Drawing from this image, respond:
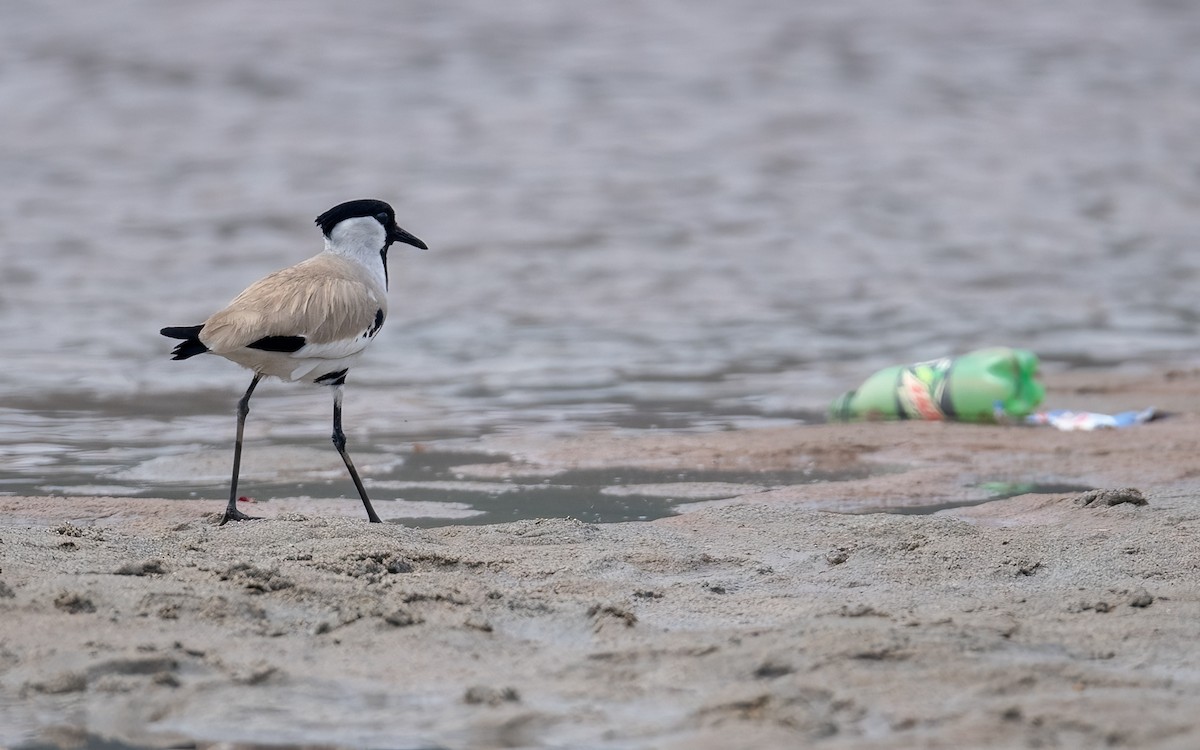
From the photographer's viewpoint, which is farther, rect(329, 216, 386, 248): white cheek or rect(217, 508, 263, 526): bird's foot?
rect(329, 216, 386, 248): white cheek

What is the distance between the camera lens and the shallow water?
39.5ft

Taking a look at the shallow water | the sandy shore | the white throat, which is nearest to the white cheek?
the white throat

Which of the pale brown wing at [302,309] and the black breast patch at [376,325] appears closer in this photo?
the pale brown wing at [302,309]

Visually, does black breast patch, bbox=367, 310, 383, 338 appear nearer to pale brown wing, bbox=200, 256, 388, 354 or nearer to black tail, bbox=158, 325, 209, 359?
pale brown wing, bbox=200, 256, 388, 354

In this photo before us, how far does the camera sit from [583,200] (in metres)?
22.9

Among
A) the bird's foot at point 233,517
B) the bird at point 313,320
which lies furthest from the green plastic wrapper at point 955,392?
the bird's foot at point 233,517

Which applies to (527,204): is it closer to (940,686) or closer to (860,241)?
(860,241)

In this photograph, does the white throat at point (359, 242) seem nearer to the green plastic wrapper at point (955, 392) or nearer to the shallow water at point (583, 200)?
the shallow water at point (583, 200)

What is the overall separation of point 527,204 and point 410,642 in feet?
61.2

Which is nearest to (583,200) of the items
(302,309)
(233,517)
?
(302,309)

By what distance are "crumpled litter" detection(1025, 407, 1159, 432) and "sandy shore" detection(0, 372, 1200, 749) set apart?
2.95 meters

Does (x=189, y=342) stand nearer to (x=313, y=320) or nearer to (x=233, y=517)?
(x=313, y=320)

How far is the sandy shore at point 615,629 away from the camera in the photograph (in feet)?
11.3

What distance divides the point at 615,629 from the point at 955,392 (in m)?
6.37
